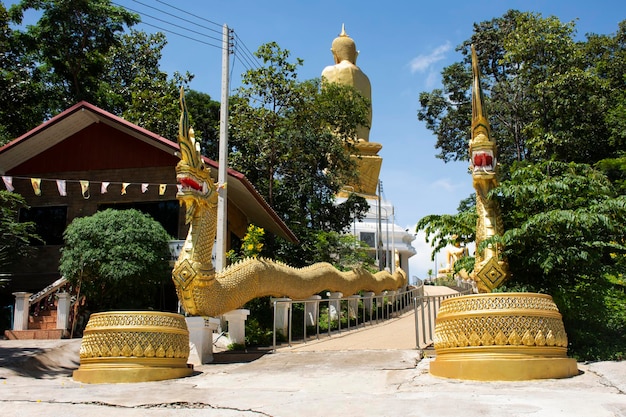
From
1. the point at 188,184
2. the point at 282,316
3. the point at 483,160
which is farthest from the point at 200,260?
the point at 483,160

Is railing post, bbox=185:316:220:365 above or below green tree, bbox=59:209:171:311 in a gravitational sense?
below

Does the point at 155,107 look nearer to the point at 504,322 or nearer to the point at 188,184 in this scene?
the point at 188,184

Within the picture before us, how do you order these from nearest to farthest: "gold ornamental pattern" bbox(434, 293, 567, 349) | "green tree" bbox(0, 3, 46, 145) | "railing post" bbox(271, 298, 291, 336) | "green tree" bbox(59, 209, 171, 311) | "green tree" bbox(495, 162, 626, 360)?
1. "gold ornamental pattern" bbox(434, 293, 567, 349)
2. "green tree" bbox(495, 162, 626, 360)
3. "railing post" bbox(271, 298, 291, 336)
4. "green tree" bbox(59, 209, 171, 311)
5. "green tree" bbox(0, 3, 46, 145)

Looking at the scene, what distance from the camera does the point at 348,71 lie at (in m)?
38.7

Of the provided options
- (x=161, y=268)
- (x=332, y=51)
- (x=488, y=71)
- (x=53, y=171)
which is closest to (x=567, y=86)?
(x=488, y=71)

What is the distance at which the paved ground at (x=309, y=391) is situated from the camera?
5.12m

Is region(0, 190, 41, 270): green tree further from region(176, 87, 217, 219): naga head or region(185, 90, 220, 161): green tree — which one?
region(185, 90, 220, 161): green tree

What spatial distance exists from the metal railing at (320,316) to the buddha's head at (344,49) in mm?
21930

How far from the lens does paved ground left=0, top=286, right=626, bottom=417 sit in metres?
5.12

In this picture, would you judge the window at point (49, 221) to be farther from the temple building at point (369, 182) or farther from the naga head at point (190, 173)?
the temple building at point (369, 182)

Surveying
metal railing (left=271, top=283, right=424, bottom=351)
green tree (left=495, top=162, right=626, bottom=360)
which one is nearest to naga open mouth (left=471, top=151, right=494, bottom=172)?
green tree (left=495, top=162, right=626, bottom=360)

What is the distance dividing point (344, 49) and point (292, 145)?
20.7m

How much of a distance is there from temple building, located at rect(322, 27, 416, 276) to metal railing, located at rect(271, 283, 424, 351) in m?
14.5

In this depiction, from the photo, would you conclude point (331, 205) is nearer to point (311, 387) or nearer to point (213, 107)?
point (213, 107)
